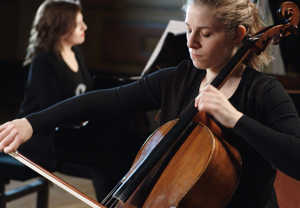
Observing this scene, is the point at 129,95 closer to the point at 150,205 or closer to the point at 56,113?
the point at 56,113

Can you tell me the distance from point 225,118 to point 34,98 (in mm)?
1442

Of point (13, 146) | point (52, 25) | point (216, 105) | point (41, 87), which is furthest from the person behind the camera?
point (52, 25)

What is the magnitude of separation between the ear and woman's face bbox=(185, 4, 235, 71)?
0.02m

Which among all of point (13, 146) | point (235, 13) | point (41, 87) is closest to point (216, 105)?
point (235, 13)

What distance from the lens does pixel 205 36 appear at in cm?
95

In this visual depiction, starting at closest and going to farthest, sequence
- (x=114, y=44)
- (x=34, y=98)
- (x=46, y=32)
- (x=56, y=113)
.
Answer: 1. (x=56, y=113)
2. (x=34, y=98)
3. (x=46, y=32)
4. (x=114, y=44)

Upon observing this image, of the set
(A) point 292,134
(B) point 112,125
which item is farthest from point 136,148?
(A) point 292,134

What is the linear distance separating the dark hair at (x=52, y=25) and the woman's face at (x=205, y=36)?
136 cm

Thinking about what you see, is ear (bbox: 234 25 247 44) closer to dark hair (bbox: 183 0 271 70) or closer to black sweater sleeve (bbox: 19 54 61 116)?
dark hair (bbox: 183 0 271 70)

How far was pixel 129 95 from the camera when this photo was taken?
3.69 ft

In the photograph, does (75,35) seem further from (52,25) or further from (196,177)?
(196,177)

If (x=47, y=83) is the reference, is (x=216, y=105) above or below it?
above

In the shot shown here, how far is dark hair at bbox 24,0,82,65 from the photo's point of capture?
87.3 inches

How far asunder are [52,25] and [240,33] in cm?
149
